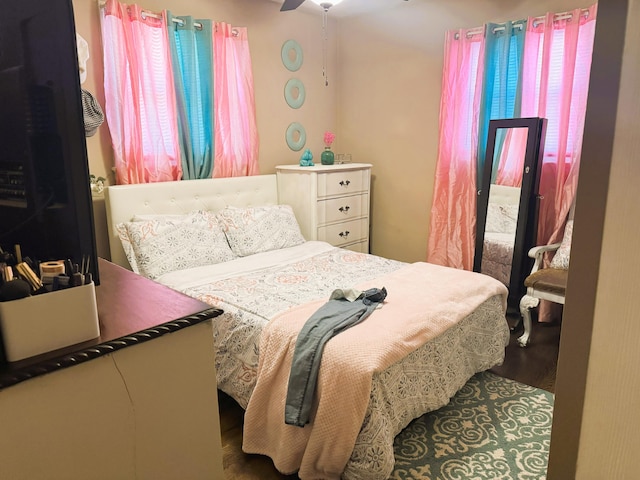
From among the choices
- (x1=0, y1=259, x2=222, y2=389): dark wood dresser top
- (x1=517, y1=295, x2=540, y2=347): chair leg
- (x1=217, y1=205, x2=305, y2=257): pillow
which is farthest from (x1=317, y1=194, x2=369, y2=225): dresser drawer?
(x1=0, y1=259, x2=222, y2=389): dark wood dresser top

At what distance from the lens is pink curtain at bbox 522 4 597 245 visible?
3.02 metres

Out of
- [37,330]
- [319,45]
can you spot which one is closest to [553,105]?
[319,45]

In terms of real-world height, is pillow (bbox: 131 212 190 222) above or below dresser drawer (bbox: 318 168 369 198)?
below

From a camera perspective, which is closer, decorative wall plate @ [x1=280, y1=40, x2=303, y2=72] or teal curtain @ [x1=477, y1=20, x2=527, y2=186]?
teal curtain @ [x1=477, y1=20, x2=527, y2=186]

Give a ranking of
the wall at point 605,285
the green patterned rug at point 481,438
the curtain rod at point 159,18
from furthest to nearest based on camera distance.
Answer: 1. the curtain rod at point 159,18
2. the green patterned rug at point 481,438
3. the wall at point 605,285

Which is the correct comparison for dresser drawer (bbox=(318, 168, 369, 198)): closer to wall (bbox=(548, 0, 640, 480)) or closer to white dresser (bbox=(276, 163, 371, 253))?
white dresser (bbox=(276, 163, 371, 253))

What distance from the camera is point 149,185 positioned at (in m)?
3.07

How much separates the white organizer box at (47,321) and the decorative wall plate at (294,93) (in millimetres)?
3410

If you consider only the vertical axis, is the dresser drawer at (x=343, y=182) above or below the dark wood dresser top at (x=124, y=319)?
above

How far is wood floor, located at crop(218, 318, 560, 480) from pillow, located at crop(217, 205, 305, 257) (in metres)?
1.13

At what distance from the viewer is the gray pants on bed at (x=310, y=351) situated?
5.79 ft

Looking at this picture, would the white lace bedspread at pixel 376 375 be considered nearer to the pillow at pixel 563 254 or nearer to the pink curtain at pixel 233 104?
the pillow at pixel 563 254

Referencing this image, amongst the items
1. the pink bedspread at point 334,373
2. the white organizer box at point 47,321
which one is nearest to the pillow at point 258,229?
the pink bedspread at point 334,373

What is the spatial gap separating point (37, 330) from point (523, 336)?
3044 mm
